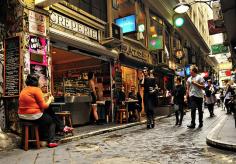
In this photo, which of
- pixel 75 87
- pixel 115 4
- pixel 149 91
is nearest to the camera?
pixel 149 91

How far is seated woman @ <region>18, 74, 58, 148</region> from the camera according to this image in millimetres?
6484

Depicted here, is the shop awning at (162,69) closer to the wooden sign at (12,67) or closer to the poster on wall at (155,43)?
the poster on wall at (155,43)

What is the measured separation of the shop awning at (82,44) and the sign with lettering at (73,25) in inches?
14.1

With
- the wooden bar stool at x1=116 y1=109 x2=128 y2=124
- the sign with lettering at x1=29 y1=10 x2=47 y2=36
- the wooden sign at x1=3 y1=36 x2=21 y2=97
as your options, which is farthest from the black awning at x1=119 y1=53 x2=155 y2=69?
the wooden sign at x1=3 y1=36 x2=21 y2=97

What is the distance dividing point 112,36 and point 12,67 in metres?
6.43

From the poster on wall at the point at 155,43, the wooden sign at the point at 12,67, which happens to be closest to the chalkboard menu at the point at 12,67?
the wooden sign at the point at 12,67

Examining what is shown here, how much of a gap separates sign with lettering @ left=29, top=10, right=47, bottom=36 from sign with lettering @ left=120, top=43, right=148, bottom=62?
6595 millimetres

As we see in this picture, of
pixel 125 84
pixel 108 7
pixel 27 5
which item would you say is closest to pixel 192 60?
pixel 125 84

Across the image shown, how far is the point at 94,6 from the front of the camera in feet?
42.3

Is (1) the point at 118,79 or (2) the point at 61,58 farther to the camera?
(2) the point at 61,58

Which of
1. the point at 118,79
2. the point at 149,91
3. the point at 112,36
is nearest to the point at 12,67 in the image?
the point at 149,91

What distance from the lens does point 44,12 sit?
819 centimetres

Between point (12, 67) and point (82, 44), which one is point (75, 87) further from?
point (12, 67)

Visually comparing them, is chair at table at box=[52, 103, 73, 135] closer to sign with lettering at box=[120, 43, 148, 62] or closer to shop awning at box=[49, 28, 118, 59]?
shop awning at box=[49, 28, 118, 59]
